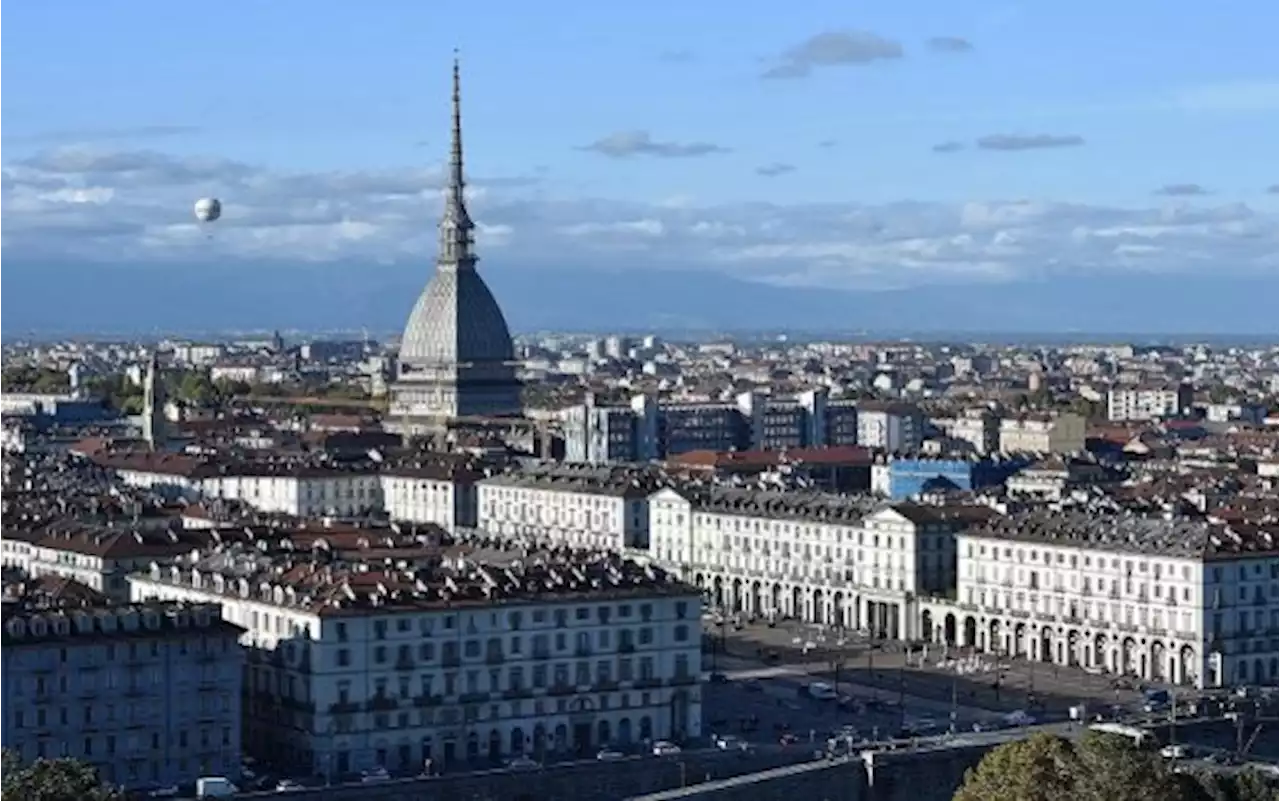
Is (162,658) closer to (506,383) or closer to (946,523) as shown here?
(946,523)

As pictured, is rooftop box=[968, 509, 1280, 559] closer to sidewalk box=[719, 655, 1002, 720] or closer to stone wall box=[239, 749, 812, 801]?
sidewalk box=[719, 655, 1002, 720]

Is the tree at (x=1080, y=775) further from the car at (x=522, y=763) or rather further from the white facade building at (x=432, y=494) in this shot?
the white facade building at (x=432, y=494)

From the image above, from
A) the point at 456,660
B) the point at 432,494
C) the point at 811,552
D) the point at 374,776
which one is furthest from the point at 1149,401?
the point at 374,776

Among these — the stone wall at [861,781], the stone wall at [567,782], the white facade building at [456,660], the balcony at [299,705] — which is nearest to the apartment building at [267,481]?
the white facade building at [456,660]

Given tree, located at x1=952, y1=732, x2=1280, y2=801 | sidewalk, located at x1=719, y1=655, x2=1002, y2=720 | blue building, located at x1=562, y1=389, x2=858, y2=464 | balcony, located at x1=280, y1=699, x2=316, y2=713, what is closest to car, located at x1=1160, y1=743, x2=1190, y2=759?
tree, located at x1=952, y1=732, x2=1280, y2=801

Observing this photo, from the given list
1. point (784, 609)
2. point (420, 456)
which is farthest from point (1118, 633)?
point (420, 456)

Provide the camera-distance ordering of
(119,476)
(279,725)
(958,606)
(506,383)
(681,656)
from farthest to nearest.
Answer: (506,383), (119,476), (958,606), (681,656), (279,725)
